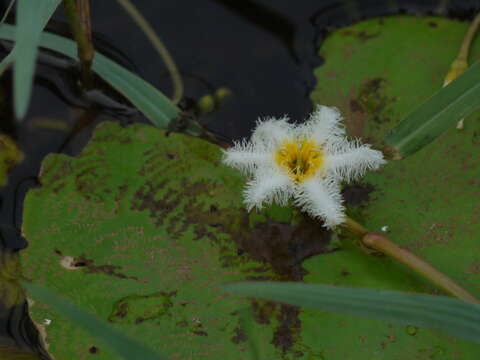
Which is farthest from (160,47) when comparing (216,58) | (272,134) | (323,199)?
(323,199)

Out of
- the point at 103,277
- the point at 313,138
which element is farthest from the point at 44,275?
the point at 313,138

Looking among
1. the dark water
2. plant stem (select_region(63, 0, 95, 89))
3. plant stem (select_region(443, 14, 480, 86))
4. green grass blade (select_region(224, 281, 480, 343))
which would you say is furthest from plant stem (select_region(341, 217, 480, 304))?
plant stem (select_region(63, 0, 95, 89))

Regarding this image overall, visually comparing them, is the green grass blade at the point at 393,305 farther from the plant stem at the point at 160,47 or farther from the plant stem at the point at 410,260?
the plant stem at the point at 160,47

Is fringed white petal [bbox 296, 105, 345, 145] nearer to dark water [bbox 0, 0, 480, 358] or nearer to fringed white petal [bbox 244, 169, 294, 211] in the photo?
fringed white petal [bbox 244, 169, 294, 211]

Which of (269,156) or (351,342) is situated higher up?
(269,156)

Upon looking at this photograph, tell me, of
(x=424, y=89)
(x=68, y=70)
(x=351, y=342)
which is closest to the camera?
(x=351, y=342)

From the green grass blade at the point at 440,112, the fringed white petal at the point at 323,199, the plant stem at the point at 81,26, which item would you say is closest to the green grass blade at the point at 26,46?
the plant stem at the point at 81,26

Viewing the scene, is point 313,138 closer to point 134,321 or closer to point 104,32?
point 134,321
